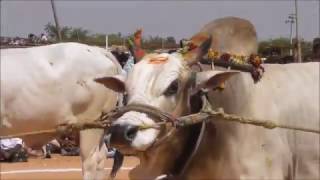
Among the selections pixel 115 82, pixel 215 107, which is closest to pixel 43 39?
pixel 115 82

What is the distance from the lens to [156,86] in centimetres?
404

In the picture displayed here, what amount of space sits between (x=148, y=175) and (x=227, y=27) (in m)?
1.01

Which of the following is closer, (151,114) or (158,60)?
(151,114)

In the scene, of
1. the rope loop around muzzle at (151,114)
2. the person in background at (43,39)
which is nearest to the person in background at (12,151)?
the person in background at (43,39)

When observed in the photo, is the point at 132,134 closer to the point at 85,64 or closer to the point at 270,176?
the point at 270,176

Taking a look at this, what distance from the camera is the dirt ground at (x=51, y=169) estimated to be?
9.20 m

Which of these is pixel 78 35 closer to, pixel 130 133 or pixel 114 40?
pixel 114 40

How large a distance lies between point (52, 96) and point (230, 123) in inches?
143

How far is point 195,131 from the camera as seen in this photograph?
427cm

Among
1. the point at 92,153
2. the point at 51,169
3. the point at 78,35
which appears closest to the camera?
the point at 92,153

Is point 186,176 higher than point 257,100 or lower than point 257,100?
lower

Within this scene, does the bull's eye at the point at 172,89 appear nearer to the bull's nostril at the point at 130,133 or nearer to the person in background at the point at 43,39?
the bull's nostril at the point at 130,133

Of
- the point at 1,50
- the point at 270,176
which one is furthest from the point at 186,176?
the point at 1,50

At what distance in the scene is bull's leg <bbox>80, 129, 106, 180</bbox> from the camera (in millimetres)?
7461
